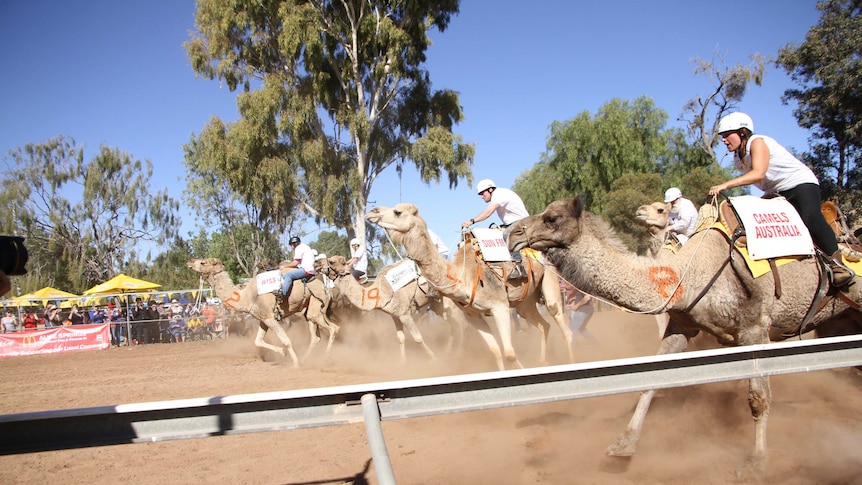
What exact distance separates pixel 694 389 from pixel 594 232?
10.8ft

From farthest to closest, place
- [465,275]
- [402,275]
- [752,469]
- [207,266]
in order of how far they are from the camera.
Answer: [207,266], [402,275], [465,275], [752,469]

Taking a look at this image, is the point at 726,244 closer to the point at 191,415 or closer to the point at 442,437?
the point at 442,437

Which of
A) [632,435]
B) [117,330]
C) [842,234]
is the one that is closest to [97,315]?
[117,330]

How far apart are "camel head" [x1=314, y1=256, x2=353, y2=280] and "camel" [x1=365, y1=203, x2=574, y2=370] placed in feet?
16.7

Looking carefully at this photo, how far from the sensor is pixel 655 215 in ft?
31.2

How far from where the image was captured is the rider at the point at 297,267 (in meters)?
14.3

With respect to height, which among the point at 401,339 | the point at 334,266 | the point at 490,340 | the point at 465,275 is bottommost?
the point at 401,339

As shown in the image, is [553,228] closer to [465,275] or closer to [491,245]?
[465,275]

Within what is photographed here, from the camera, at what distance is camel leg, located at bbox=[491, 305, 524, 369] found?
27.1 feet

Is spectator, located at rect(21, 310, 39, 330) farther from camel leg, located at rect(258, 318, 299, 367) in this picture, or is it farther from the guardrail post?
the guardrail post

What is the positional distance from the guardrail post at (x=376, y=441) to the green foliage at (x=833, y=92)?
27489mm

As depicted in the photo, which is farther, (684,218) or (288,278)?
(288,278)

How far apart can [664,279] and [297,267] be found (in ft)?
36.8

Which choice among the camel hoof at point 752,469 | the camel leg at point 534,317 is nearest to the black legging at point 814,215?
the camel hoof at point 752,469
